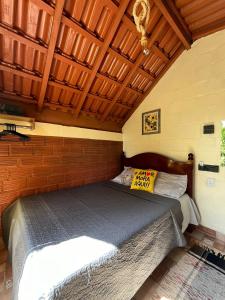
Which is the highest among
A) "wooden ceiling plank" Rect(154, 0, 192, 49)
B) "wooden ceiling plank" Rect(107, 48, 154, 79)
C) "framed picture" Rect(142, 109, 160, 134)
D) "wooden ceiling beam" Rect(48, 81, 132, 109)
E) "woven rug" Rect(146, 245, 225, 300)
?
"wooden ceiling plank" Rect(154, 0, 192, 49)

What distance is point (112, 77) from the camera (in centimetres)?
219

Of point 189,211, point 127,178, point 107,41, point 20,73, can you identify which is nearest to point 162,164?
point 127,178

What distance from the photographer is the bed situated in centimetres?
81

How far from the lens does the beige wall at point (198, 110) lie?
6.52 feet

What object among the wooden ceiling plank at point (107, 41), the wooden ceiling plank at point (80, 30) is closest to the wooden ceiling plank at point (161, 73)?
the wooden ceiling plank at point (107, 41)

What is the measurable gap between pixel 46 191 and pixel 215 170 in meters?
2.42

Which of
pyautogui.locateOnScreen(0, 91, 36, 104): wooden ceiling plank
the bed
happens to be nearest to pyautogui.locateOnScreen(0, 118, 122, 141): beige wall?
pyautogui.locateOnScreen(0, 91, 36, 104): wooden ceiling plank

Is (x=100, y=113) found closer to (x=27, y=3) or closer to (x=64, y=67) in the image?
(x=64, y=67)

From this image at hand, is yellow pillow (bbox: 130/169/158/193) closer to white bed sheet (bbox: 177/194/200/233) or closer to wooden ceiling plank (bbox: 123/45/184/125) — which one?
white bed sheet (bbox: 177/194/200/233)

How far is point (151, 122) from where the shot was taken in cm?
275

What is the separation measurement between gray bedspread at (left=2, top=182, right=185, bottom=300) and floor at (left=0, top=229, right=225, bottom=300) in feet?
0.59

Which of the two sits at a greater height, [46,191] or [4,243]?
[46,191]

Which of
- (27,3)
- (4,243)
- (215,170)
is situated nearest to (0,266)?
(4,243)

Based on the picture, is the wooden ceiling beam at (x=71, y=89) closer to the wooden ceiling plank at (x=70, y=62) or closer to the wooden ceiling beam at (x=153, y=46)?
the wooden ceiling plank at (x=70, y=62)
